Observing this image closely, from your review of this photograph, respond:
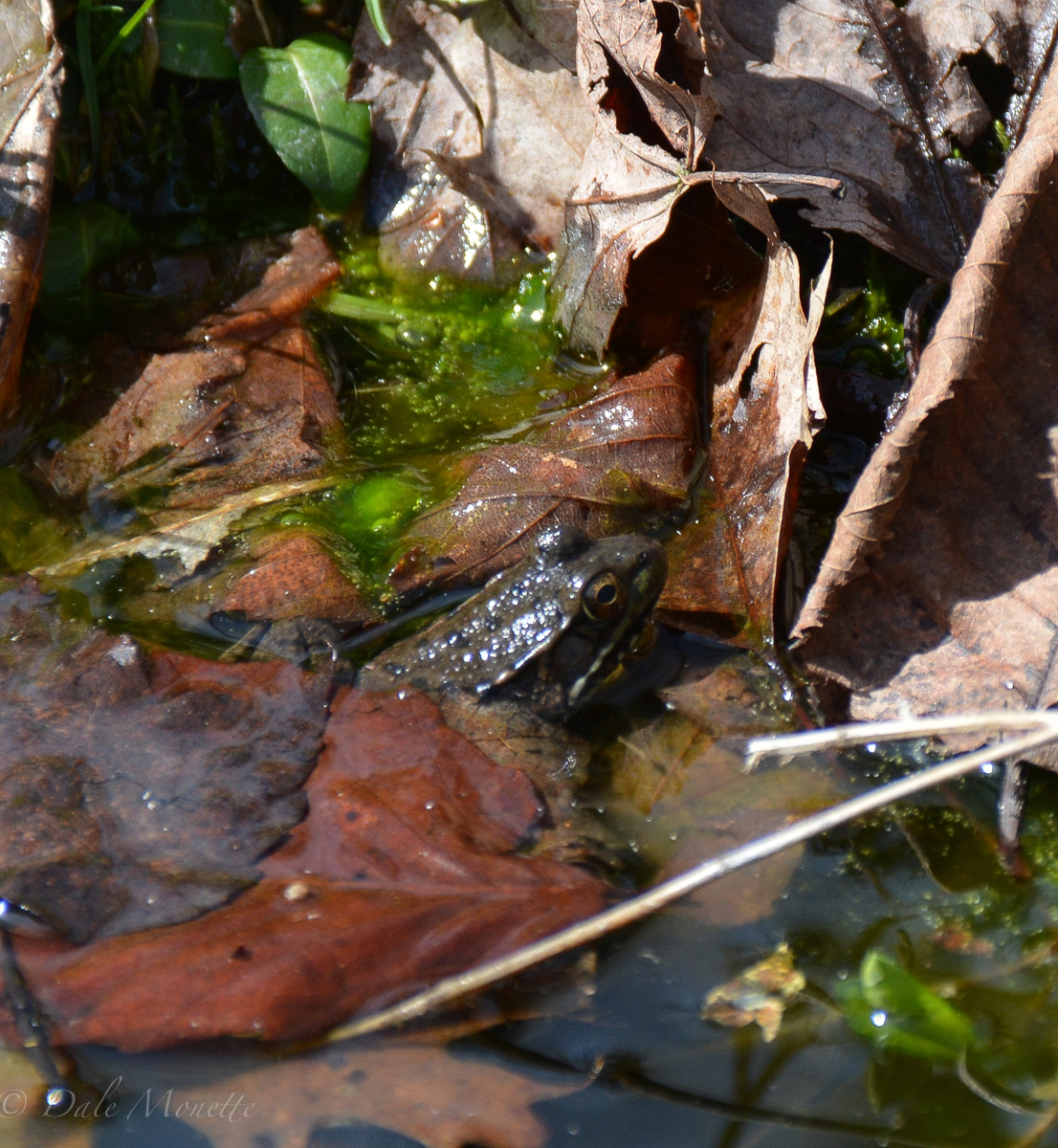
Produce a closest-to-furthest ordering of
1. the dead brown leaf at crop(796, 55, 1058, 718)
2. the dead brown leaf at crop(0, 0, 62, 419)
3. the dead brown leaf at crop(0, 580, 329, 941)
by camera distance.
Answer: the dead brown leaf at crop(0, 580, 329, 941), the dead brown leaf at crop(796, 55, 1058, 718), the dead brown leaf at crop(0, 0, 62, 419)

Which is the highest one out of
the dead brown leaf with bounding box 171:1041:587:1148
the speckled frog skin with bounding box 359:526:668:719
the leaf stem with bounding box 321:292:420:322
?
the leaf stem with bounding box 321:292:420:322

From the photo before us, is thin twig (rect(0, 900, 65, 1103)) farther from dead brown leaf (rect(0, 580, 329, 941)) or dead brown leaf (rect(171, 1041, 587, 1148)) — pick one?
dead brown leaf (rect(171, 1041, 587, 1148))

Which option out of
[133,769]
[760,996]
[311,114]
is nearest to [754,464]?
[760,996]

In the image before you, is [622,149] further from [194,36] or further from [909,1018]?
[909,1018]

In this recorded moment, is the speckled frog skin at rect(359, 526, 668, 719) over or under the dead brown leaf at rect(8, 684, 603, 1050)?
over

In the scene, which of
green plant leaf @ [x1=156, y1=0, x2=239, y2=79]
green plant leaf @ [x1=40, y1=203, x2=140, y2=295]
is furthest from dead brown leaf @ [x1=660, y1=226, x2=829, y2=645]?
green plant leaf @ [x1=40, y1=203, x2=140, y2=295]

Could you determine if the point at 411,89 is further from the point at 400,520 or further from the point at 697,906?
the point at 697,906

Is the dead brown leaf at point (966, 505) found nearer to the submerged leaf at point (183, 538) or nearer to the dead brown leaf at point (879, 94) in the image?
the dead brown leaf at point (879, 94)

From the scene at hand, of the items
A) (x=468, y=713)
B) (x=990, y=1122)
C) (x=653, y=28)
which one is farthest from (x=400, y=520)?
(x=990, y=1122)
